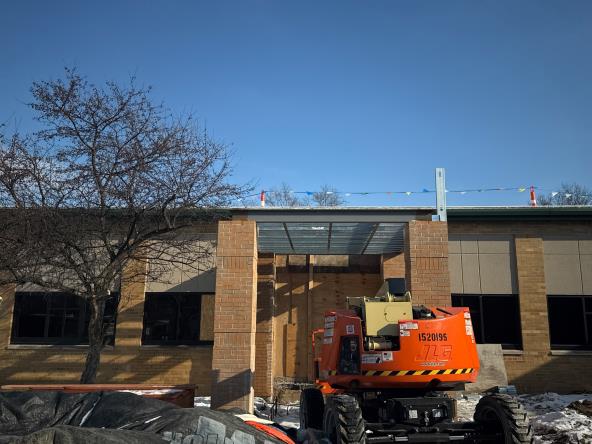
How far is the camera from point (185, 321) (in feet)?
55.7

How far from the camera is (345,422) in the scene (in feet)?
23.9

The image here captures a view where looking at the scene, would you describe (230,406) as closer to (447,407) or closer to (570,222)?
(447,407)

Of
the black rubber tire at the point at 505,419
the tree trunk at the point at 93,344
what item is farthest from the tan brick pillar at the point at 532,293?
the tree trunk at the point at 93,344

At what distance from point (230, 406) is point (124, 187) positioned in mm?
5138

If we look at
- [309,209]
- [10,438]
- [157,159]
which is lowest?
[10,438]

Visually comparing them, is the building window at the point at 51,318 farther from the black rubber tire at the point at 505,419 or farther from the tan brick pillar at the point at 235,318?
the black rubber tire at the point at 505,419

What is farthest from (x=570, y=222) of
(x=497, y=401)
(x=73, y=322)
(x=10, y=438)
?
(x=10, y=438)

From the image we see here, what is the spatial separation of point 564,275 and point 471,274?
284 centimetres

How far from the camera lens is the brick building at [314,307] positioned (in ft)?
54.3

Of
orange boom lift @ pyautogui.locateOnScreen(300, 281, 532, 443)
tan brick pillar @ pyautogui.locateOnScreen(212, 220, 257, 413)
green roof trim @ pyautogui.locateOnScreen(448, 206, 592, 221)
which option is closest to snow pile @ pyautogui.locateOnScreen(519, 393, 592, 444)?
orange boom lift @ pyautogui.locateOnScreen(300, 281, 532, 443)

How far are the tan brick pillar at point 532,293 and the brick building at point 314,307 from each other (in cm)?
3

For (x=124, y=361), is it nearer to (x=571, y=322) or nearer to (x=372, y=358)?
(x=372, y=358)

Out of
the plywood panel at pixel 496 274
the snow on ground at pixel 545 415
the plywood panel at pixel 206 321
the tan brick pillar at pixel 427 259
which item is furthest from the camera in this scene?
the plywood panel at pixel 496 274

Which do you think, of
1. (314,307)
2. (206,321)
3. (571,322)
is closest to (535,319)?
(571,322)
